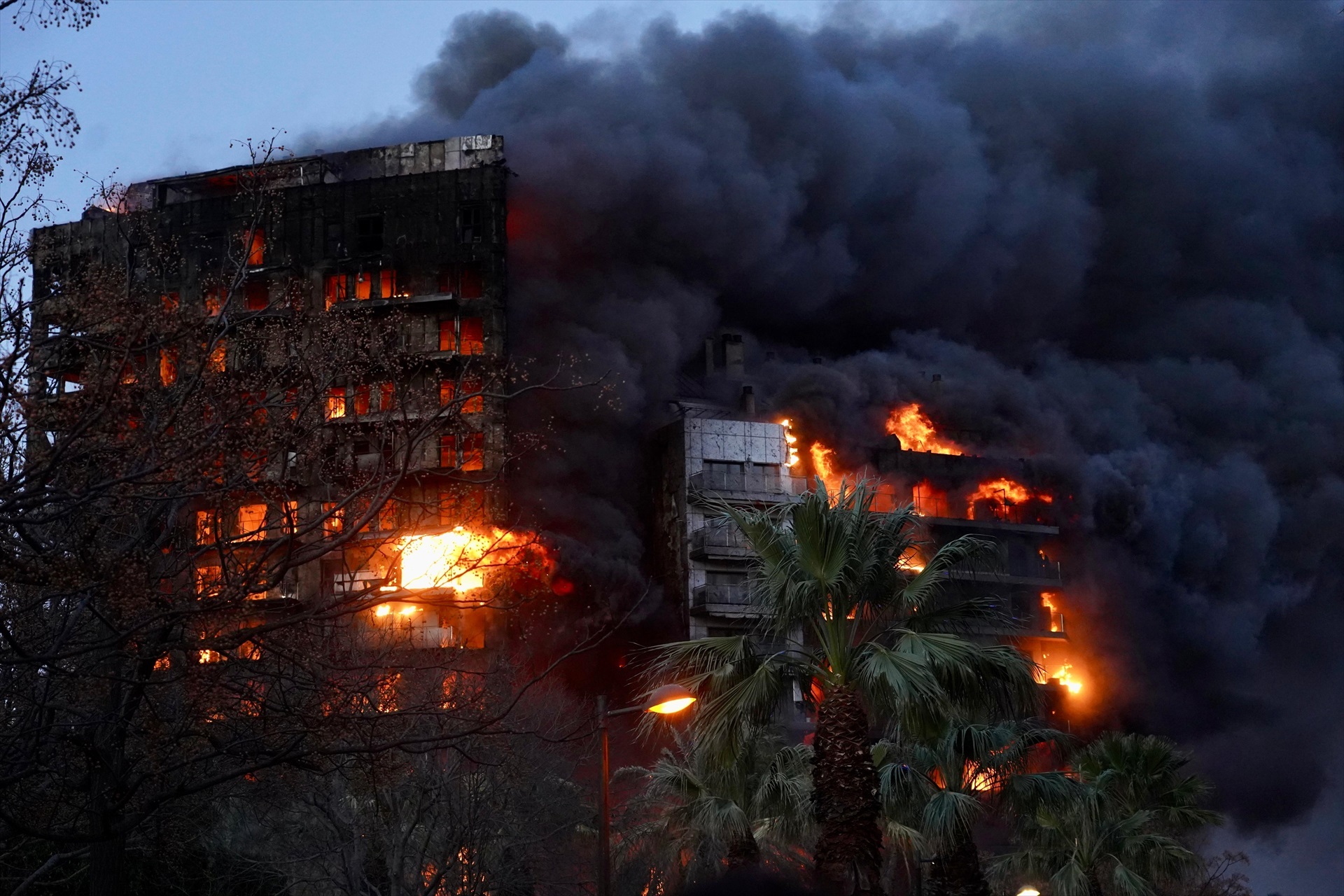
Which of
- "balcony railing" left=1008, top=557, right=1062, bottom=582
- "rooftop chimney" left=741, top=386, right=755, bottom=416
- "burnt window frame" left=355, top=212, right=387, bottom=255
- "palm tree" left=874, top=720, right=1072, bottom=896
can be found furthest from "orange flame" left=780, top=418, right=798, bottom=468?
"palm tree" left=874, top=720, right=1072, bottom=896

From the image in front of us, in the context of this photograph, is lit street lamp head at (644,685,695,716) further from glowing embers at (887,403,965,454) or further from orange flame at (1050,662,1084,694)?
orange flame at (1050,662,1084,694)

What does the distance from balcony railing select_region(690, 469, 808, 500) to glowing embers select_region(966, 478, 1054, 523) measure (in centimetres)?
1391

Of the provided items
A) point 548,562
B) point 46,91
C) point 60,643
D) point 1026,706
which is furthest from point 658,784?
point 548,562

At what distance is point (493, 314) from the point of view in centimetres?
7069

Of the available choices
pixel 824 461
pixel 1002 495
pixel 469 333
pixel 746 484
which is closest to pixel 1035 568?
pixel 1002 495

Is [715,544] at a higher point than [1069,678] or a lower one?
higher

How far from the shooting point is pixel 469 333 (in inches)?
2798

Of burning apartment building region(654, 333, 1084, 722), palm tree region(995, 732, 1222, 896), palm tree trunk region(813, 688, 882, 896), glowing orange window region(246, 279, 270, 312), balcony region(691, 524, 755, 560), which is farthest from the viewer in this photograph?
glowing orange window region(246, 279, 270, 312)

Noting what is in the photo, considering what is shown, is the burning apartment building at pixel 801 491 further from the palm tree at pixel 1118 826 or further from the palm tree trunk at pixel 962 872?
the palm tree trunk at pixel 962 872

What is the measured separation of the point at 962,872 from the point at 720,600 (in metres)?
45.9

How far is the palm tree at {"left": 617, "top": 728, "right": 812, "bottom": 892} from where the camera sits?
1064 inches

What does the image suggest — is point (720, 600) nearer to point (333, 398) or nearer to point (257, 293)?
point (257, 293)

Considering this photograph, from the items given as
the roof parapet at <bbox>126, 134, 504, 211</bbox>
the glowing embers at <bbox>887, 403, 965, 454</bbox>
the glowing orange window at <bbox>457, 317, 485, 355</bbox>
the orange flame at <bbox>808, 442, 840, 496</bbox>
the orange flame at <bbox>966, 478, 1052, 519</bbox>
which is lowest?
the orange flame at <bbox>966, 478, 1052, 519</bbox>

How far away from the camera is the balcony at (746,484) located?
71750 mm
